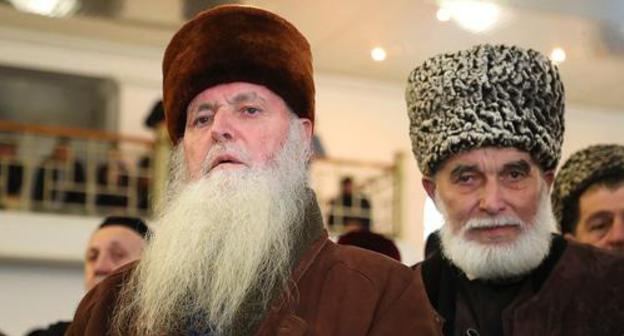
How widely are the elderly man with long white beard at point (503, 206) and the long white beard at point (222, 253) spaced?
54 centimetres

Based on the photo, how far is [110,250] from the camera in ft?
15.4

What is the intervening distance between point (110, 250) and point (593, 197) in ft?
6.91

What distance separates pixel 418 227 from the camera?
14.3 m

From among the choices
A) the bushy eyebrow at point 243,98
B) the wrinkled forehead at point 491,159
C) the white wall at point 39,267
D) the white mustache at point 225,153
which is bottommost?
the white wall at point 39,267

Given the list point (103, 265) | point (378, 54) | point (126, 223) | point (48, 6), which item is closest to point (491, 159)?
point (103, 265)

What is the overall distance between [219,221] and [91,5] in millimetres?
9424

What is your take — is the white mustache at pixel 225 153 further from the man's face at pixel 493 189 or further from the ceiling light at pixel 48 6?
the ceiling light at pixel 48 6

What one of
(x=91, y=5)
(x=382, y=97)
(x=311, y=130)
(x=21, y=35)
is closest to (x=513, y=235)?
(x=311, y=130)

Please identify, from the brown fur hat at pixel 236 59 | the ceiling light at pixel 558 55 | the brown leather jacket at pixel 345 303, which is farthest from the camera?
the ceiling light at pixel 558 55

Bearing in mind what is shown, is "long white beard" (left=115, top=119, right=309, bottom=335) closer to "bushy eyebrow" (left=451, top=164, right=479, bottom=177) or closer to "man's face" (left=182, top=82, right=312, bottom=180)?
"man's face" (left=182, top=82, right=312, bottom=180)

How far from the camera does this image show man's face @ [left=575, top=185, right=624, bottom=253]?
3.52 meters

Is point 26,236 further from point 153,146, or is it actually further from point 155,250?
point 155,250

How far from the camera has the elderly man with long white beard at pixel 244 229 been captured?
234cm

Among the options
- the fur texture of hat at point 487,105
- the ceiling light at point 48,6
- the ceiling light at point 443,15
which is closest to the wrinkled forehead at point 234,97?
the fur texture of hat at point 487,105
